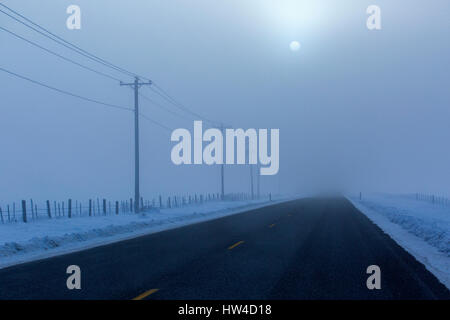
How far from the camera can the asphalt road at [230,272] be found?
8305 mm

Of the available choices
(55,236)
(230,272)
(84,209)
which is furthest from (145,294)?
(84,209)

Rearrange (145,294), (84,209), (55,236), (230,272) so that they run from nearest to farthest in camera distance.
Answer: (145,294), (230,272), (55,236), (84,209)

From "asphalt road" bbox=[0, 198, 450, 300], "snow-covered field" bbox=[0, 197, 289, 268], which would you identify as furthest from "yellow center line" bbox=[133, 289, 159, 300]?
"snow-covered field" bbox=[0, 197, 289, 268]

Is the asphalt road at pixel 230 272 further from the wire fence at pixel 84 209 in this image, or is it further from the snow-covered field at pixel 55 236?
the wire fence at pixel 84 209

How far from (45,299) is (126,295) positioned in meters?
1.31

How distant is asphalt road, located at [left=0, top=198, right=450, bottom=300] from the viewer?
27.2 ft

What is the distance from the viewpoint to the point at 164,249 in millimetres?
14578

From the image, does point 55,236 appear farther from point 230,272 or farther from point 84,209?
point 84,209

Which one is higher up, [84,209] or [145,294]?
[145,294]

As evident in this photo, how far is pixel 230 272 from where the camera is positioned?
10359mm

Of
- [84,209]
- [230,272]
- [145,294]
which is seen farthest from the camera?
[84,209]

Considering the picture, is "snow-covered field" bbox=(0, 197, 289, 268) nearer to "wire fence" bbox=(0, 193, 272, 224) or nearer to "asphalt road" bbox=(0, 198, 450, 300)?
"asphalt road" bbox=(0, 198, 450, 300)
